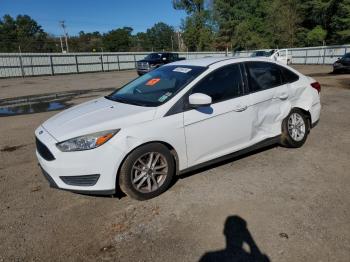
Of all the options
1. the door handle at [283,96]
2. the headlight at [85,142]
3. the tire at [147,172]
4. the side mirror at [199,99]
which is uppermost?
the side mirror at [199,99]

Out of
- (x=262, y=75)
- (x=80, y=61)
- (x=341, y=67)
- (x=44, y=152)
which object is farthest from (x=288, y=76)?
(x=80, y=61)

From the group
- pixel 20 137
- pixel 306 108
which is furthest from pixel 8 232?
pixel 306 108

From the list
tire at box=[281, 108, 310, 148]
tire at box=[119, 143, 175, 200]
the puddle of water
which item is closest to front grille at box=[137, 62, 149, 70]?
the puddle of water

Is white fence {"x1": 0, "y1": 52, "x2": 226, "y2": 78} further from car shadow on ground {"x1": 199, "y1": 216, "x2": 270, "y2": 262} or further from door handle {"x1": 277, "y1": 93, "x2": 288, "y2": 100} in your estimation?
car shadow on ground {"x1": 199, "y1": 216, "x2": 270, "y2": 262}

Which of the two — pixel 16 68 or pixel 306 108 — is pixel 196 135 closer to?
pixel 306 108

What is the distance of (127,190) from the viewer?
353 centimetres

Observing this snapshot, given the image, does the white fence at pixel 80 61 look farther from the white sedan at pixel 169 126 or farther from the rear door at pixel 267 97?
the white sedan at pixel 169 126

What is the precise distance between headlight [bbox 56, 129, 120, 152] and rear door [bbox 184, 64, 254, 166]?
1015mm

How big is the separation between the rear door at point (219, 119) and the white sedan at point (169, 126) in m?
0.01

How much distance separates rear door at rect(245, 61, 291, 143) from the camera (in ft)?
14.7

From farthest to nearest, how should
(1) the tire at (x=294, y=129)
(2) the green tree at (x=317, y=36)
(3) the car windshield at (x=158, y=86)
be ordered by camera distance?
1. (2) the green tree at (x=317, y=36)
2. (1) the tire at (x=294, y=129)
3. (3) the car windshield at (x=158, y=86)

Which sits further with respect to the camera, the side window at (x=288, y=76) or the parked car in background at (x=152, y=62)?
the parked car in background at (x=152, y=62)

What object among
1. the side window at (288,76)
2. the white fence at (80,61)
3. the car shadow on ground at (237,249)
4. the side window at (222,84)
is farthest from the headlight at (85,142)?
the white fence at (80,61)

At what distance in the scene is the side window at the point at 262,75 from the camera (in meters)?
4.54
